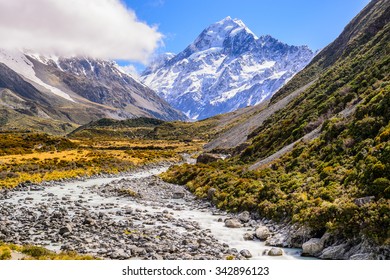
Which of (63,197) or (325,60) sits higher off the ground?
(325,60)

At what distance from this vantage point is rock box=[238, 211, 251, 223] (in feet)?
104

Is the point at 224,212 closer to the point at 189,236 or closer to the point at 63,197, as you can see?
the point at 189,236

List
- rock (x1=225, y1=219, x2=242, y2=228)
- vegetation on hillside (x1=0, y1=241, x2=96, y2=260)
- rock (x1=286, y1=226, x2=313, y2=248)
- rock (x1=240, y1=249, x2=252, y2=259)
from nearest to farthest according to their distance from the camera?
vegetation on hillside (x1=0, y1=241, x2=96, y2=260)
rock (x1=240, y1=249, x2=252, y2=259)
rock (x1=286, y1=226, x2=313, y2=248)
rock (x1=225, y1=219, x2=242, y2=228)

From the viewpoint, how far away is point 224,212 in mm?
36781

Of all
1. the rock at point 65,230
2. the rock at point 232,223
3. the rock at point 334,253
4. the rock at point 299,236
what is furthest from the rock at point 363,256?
the rock at point 65,230

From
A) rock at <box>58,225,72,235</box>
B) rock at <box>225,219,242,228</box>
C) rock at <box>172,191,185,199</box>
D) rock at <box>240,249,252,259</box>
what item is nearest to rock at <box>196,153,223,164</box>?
rock at <box>172,191,185,199</box>

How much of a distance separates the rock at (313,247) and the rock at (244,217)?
973 centimetres

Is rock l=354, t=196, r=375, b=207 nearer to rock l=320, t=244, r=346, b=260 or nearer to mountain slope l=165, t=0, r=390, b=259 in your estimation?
mountain slope l=165, t=0, r=390, b=259

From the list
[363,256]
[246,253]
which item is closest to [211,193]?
[246,253]

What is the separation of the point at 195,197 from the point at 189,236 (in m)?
20.6

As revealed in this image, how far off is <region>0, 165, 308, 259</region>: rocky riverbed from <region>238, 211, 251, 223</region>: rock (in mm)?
116

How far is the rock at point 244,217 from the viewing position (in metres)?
31.8

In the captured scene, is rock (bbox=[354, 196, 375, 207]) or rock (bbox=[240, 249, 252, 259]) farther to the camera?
rock (bbox=[354, 196, 375, 207])
